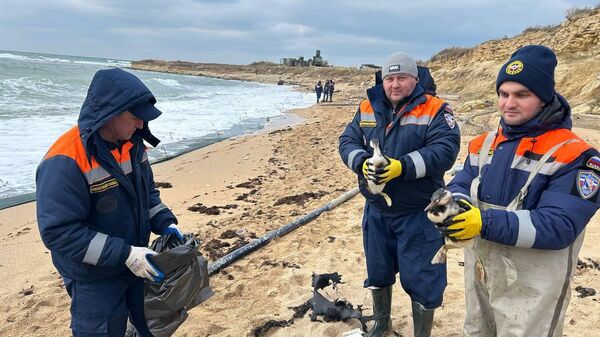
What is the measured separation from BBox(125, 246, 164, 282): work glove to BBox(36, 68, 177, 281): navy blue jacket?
0.12ft

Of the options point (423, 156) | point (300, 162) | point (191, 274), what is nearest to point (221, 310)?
point (191, 274)

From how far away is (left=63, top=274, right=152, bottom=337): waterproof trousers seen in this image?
2.33m

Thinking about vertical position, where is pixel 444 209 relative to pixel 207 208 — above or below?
above

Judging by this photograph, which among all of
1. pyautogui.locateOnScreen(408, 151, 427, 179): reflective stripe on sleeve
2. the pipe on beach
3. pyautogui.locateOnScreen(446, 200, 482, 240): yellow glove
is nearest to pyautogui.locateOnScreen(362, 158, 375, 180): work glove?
pyautogui.locateOnScreen(408, 151, 427, 179): reflective stripe on sleeve

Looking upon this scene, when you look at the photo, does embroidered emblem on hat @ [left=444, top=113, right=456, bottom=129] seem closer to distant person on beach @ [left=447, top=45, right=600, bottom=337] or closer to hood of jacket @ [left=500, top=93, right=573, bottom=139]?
distant person on beach @ [left=447, top=45, right=600, bottom=337]

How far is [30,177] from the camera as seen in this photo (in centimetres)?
882

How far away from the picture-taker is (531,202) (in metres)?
1.89

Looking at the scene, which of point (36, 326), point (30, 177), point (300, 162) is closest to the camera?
point (36, 326)

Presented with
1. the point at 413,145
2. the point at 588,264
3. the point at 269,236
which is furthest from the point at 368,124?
the point at 588,264

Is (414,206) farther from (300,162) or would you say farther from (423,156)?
(300,162)

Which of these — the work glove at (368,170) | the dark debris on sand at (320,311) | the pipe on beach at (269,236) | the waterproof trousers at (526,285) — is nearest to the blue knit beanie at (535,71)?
the waterproof trousers at (526,285)

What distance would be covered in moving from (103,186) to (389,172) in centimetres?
168

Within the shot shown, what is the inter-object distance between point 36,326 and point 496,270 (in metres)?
3.79

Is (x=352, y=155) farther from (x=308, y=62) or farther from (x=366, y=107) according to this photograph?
(x=308, y=62)
